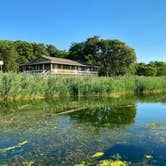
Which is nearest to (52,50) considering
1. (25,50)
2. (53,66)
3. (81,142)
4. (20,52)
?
(25,50)

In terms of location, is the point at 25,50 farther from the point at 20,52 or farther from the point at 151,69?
the point at 151,69

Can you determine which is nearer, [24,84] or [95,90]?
[24,84]

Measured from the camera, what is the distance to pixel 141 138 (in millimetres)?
5988

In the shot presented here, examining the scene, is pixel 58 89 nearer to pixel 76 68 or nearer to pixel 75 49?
pixel 76 68

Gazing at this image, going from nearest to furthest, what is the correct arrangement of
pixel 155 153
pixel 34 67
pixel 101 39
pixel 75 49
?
pixel 155 153 < pixel 34 67 < pixel 101 39 < pixel 75 49

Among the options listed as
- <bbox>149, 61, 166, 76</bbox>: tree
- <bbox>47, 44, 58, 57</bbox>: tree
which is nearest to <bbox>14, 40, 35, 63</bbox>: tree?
<bbox>47, 44, 58, 57</bbox>: tree

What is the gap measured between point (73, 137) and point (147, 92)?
1895 centimetres

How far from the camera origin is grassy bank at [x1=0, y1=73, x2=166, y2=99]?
15.7 m

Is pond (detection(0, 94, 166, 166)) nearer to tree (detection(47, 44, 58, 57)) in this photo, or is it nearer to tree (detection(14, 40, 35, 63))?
tree (detection(14, 40, 35, 63))

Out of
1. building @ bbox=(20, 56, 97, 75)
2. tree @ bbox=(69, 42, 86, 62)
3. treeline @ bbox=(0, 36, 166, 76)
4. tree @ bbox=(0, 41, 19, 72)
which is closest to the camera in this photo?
building @ bbox=(20, 56, 97, 75)

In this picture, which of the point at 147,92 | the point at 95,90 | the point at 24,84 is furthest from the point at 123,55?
the point at 24,84

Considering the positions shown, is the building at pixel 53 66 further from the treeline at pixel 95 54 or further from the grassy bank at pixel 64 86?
the grassy bank at pixel 64 86

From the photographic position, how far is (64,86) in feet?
62.7

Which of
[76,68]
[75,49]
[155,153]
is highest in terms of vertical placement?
[75,49]
